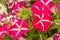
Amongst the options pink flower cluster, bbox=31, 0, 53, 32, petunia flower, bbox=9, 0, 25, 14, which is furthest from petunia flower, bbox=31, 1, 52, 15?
petunia flower, bbox=9, 0, 25, 14

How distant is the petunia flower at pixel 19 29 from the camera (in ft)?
2.58

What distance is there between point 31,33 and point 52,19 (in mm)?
91

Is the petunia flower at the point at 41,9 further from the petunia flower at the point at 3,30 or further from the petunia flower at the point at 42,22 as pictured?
the petunia flower at the point at 3,30

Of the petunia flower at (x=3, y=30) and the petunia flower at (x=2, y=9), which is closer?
the petunia flower at (x=3, y=30)

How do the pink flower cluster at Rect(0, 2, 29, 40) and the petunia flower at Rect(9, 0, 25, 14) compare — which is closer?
the pink flower cluster at Rect(0, 2, 29, 40)

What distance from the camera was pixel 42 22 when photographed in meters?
0.81

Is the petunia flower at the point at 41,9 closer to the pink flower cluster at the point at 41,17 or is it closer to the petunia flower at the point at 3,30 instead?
the pink flower cluster at the point at 41,17

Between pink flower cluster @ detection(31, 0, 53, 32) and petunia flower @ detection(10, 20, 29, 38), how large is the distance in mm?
33

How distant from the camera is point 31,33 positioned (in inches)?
33.5

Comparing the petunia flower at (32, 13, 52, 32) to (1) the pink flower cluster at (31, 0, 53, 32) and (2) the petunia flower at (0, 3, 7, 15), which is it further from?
(2) the petunia flower at (0, 3, 7, 15)

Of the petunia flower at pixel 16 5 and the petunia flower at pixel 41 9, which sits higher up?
the petunia flower at pixel 41 9

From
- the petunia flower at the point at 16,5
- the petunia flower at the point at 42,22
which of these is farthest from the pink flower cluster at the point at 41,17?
the petunia flower at the point at 16,5

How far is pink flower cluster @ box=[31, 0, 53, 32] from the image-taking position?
80 cm

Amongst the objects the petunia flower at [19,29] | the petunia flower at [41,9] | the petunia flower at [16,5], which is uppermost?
the petunia flower at [41,9]
